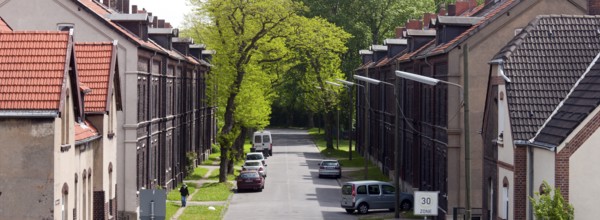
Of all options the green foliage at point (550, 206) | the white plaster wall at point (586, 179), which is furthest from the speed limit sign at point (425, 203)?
the green foliage at point (550, 206)

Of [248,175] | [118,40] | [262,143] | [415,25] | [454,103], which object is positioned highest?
[415,25]

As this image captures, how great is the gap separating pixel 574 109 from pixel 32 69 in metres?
12.8

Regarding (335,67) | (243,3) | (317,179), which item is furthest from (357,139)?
(243,3)

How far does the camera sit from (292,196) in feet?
183

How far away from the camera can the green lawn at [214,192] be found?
5384 centimetres

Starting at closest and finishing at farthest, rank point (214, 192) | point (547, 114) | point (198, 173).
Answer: point (547, 114), point (214, 192), point (198, 173)

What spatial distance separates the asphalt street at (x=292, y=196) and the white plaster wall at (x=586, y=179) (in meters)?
21.0

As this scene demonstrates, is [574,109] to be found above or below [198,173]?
above

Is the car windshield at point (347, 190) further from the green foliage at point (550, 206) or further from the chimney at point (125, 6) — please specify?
the green foliage at point (550, 206)

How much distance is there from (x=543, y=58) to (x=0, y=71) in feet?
46.0

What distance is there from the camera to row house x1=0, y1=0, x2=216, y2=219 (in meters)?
43.6

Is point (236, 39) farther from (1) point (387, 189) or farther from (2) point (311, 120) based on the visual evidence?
(2) point (311, 120)

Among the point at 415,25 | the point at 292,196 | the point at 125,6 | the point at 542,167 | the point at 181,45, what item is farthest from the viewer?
the point at 415,25

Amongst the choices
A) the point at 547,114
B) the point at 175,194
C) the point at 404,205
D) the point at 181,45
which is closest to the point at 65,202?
the point at 547,114
